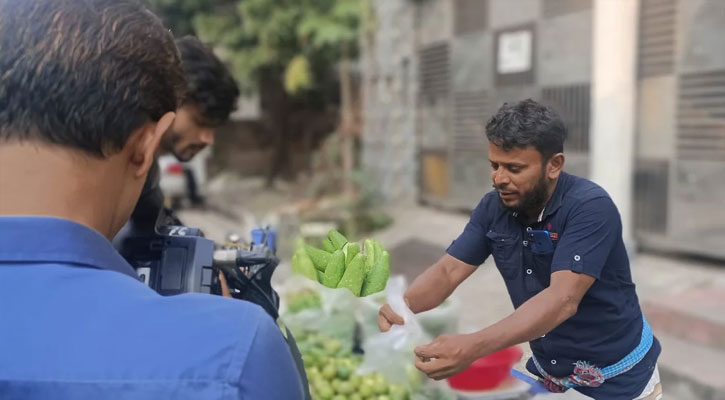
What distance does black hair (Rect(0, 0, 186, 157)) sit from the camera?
725 mm

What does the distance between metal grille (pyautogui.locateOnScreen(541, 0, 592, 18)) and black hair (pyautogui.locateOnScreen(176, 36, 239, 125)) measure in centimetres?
403

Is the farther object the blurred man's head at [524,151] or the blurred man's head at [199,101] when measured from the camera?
the blurred man's head at [199,101]

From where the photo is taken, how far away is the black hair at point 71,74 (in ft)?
2.38

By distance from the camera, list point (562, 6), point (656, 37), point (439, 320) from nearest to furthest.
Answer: point (439, 320)
point (656, 37)
point (562, 6)

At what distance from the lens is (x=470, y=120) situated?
6.85 m

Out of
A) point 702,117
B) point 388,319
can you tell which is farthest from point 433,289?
point 702,117

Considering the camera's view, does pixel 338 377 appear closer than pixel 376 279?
No

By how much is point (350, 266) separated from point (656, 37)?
4.41 meters

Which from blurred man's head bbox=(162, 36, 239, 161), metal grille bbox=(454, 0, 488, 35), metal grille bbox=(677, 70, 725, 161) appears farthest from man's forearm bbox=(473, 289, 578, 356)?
metal grille bbox=(454, 0, 488, 35)

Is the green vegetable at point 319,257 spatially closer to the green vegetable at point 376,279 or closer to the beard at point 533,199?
the green vegetable at point 376,279

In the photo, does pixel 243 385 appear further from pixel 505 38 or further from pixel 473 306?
pixel 505 38

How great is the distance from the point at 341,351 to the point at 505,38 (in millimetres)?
4663

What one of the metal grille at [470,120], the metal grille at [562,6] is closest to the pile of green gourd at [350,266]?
the metal grille at [562,6]

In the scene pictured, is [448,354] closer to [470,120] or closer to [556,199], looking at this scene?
[556,199]
